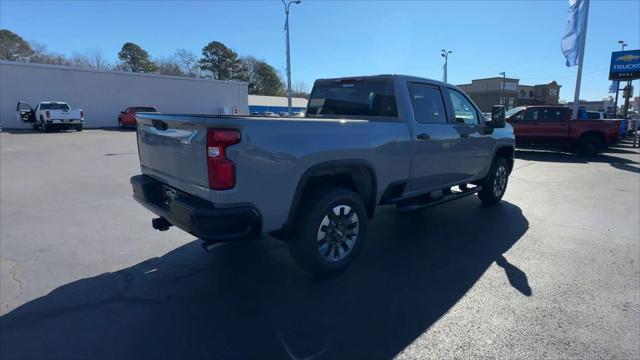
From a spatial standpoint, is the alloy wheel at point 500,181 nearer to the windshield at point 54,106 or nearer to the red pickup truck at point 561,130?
the red pickup truck at point 561,130

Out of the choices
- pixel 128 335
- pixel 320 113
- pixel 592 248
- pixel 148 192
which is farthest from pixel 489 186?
pixel 128 335

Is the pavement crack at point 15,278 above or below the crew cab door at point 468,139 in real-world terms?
below

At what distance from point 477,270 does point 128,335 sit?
10.7ft

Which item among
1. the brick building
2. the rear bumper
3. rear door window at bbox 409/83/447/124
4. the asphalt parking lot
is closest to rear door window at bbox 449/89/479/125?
rear door window at bbox 409/83/447/124

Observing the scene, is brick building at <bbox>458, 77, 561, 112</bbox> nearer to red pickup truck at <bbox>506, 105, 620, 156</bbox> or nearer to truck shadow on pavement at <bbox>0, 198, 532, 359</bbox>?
red pickup truck at <bbox>506, 105, 620, 156</bbox>

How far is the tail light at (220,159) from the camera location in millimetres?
2732

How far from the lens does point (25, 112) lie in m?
24.4

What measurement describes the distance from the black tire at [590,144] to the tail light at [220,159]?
15123 mm

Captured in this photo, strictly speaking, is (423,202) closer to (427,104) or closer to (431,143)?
(431,143)

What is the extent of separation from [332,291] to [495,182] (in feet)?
14.2

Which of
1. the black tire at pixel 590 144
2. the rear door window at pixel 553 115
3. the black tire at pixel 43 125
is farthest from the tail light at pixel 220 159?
the black tire at pixel 43 125

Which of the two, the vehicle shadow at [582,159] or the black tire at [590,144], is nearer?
the vehicle shadow at [582,159]

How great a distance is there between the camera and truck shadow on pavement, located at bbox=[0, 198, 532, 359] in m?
2.58

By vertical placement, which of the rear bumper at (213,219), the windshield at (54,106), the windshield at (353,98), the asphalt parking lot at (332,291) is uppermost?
the windshield at (54,106)
